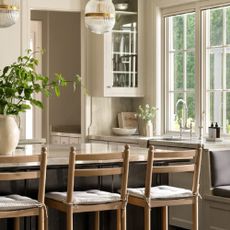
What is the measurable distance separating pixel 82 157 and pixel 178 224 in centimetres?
271

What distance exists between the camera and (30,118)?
353 inches

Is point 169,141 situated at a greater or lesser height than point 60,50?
lesser

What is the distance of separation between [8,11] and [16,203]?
1760mm

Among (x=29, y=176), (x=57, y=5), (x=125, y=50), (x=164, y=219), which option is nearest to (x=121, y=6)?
(x=125, y=50)

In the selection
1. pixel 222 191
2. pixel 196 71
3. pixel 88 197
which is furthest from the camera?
pixel 196 71

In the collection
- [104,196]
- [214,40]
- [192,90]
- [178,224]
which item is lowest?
[178,224]

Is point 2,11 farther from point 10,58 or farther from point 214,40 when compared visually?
point 214,40

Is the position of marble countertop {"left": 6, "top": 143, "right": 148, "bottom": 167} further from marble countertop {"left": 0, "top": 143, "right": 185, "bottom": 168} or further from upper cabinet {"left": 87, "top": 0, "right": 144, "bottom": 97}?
upper cabinet {"left": 87, "top": 0, "right": 144, "bottom": 97}

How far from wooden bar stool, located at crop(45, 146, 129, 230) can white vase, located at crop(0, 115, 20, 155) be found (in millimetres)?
495

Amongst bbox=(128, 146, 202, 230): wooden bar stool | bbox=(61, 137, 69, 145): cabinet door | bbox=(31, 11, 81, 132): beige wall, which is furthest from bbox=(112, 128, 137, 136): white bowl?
bbox=(128, 146, 202, 230): wooden bar stool

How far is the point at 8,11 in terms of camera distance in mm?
4961

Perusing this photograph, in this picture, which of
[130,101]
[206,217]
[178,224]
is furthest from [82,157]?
[130,101]

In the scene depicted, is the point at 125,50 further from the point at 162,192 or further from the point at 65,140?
the point at 162,192

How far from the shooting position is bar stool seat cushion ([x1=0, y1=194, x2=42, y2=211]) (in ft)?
12.4
